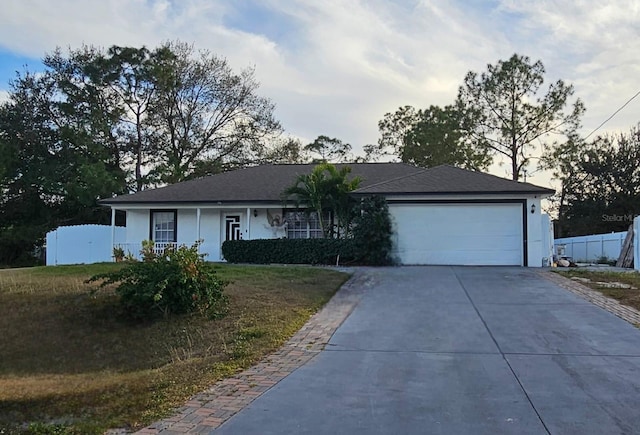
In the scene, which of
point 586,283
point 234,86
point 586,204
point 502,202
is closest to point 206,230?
point 502,202

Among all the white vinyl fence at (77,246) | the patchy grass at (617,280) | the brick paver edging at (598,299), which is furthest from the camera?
the white vinyl fence at (77,246)

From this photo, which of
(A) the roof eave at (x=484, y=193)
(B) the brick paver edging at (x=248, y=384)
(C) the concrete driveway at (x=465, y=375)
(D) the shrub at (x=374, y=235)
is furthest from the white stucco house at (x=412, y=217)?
(B) the brick paver edging at (x=248, y=384)


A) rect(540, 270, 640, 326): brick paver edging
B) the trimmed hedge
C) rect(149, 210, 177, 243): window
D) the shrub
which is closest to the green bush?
rect(540, 270, 640, 326): brick paver edging

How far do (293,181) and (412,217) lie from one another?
6.85 meters

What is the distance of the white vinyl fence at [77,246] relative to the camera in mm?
25531

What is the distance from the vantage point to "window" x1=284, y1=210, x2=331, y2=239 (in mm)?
23000

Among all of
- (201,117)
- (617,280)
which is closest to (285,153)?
(201,117)

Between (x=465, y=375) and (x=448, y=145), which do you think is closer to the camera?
(x=465, y=375)

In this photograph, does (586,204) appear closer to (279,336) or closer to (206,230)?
(206,230)

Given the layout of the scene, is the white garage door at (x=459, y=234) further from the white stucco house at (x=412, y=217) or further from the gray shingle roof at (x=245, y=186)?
the gray shingle roof at (x=245, y=186)

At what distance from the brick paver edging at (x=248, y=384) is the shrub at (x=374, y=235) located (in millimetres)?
8550

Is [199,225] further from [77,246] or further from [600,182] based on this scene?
[600,182]

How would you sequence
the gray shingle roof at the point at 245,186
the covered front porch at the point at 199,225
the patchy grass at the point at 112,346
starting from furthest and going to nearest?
the covered front porch at the point at 199,225 → the gray shingle roof at the point at 245,186 → the patchy grass at the point at 112,346

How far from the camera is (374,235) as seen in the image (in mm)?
19328
